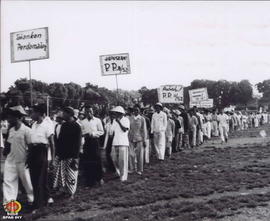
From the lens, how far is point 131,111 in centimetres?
1270

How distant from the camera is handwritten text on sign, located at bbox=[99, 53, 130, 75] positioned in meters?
13.8

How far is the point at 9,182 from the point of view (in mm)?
7621

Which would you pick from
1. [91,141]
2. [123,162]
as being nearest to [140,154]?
[123,162]

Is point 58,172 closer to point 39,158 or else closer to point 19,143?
point 39,158

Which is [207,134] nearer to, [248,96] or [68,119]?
[68,119]

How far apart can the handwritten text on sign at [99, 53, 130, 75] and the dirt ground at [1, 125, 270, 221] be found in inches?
137

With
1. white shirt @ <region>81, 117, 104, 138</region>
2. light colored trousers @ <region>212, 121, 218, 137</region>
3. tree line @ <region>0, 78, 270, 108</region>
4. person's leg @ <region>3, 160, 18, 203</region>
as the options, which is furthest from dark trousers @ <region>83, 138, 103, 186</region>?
tree line @ <region>0, 78, 270, 108</region>

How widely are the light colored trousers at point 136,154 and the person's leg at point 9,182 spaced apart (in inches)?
189

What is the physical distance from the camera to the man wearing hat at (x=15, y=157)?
7605mm

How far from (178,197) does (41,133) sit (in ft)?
9.44

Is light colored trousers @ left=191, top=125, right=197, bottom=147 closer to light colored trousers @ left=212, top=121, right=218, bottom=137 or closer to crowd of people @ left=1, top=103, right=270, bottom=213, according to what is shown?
crowd of people @ left=1, top=103, right=270, bottom=213

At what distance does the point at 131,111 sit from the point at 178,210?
596 cm

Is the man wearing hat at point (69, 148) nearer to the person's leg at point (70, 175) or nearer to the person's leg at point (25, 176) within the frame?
the person's leg at point (70, 175)

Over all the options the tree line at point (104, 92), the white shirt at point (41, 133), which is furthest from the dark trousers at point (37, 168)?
the tree line at point (104, 92)
